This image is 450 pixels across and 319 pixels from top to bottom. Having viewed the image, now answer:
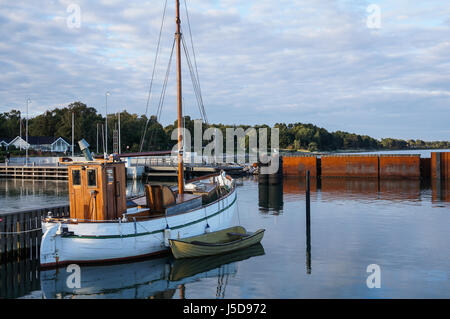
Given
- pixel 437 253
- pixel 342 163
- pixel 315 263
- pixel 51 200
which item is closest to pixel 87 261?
pixel 315 263

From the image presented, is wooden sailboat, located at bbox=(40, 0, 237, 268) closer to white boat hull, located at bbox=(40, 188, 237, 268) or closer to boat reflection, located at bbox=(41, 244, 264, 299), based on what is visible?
white boat hull, located at bbox=(40, 188, 237, 268)

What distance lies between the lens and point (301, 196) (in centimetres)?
3969

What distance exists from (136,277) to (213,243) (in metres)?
4.46

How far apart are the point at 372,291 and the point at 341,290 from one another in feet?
3.43

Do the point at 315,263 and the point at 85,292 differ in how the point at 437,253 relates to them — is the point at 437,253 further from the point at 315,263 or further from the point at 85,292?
the point at 85,292

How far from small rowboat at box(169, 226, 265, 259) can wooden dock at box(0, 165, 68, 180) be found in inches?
1757

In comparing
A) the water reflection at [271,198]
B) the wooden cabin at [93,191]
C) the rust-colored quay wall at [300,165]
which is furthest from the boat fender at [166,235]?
the rust-colored quay wall at [300,165]

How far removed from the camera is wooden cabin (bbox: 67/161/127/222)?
1683 cm

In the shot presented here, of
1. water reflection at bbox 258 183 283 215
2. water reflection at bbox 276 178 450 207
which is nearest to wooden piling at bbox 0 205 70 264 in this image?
water reflection at bbox 258 183 283 215

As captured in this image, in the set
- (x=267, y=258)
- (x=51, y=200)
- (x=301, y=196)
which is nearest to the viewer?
(x=267, y=258)

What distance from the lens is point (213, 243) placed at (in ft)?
61.7

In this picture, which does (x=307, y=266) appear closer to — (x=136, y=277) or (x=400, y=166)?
(x=136, y=277)
